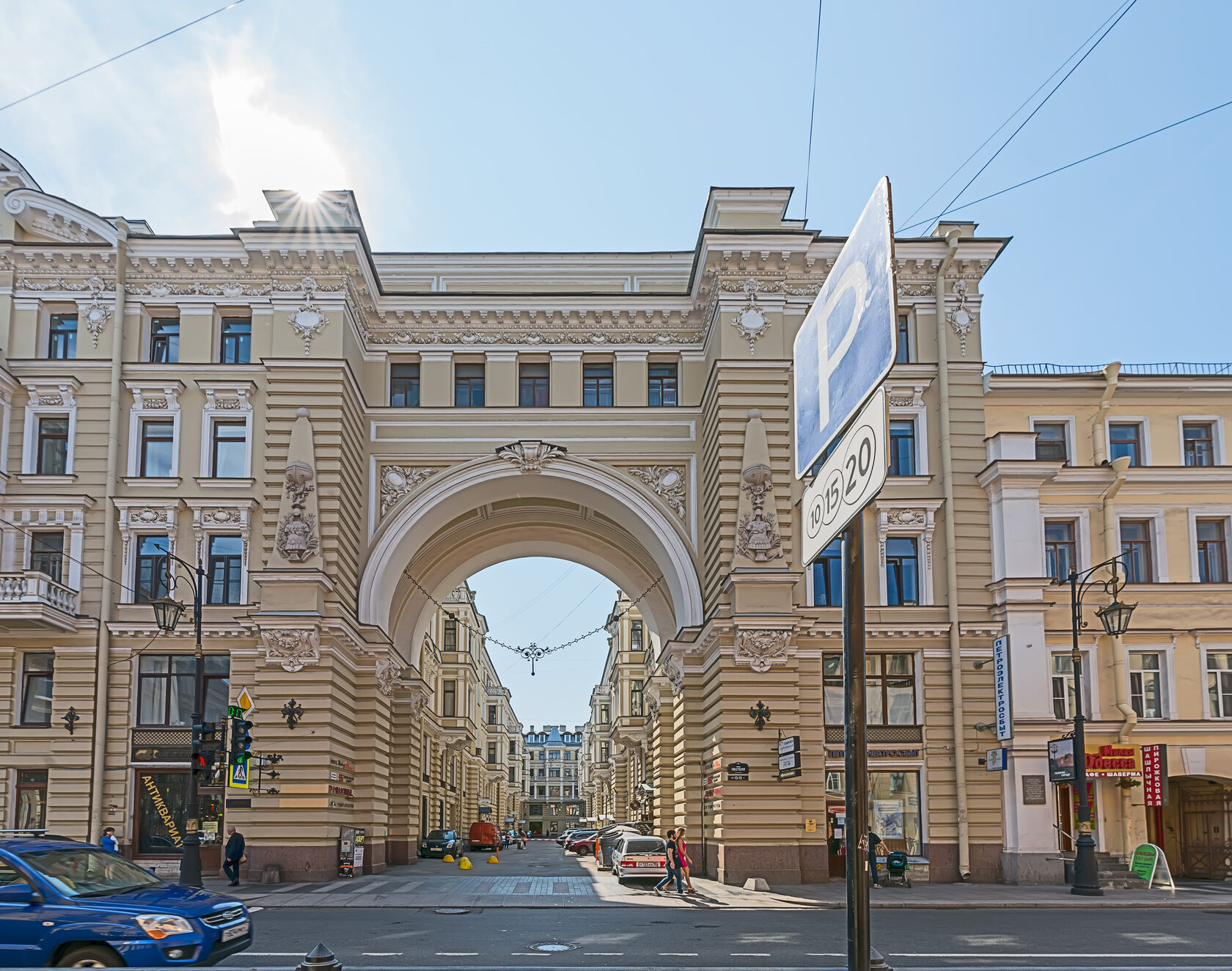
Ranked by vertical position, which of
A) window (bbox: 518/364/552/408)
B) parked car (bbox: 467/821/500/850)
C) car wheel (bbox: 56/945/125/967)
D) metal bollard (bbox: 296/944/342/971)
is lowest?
parked car (bbox: 467/821/500/850)

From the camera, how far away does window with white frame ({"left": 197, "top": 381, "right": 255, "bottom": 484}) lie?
107 feet

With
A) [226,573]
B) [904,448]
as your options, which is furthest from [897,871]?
[226,573]

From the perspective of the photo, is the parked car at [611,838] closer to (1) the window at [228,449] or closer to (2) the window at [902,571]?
(2) the window at [902,571]

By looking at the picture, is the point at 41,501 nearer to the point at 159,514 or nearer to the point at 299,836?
the point at 159,514

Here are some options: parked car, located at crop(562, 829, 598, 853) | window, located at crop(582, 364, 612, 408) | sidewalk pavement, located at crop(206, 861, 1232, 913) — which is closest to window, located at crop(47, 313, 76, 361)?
window, located at crop(582, 364, 612, 408)

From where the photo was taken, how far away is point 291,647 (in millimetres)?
30203

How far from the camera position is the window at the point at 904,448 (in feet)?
108

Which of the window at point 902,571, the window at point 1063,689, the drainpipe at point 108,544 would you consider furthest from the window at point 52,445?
the window at point 1063,689

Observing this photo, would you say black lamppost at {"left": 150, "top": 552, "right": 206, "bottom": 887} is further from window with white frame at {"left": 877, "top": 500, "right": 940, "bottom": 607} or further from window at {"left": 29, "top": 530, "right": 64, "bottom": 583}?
window with white frame at {"left": 877, "top": 500, "right": 940, "bottom": 607}

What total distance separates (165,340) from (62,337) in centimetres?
271

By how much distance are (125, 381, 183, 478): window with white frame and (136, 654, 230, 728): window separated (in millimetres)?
4904

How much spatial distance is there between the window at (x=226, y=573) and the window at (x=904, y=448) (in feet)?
57.4

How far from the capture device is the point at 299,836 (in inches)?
1167

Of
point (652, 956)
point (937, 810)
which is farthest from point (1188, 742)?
point (652, 956)
